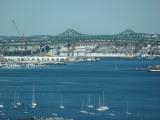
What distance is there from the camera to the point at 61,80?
34.2 m

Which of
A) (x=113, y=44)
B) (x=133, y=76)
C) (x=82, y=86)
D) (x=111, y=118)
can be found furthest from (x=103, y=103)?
(x=113, y=44)

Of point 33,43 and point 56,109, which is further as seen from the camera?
point 33,43

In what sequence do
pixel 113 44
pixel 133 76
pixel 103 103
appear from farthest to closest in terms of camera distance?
pixel 113 44
pixel 133 76
pixel 103 103

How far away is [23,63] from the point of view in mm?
48625

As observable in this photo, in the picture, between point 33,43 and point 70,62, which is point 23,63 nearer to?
point 70,62

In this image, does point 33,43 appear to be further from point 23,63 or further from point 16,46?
point 23,63

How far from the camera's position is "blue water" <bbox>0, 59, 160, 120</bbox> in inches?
808

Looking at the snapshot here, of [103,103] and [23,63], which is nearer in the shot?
[103,103]

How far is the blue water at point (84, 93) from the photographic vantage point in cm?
2052

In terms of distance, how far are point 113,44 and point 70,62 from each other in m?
18.7

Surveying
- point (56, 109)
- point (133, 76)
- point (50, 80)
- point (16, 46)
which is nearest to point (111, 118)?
point (56, 109)

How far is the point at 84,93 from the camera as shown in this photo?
26.9 metres

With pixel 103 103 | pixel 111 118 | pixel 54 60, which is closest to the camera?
pixel 111 118

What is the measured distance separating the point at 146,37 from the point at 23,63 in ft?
89.2
